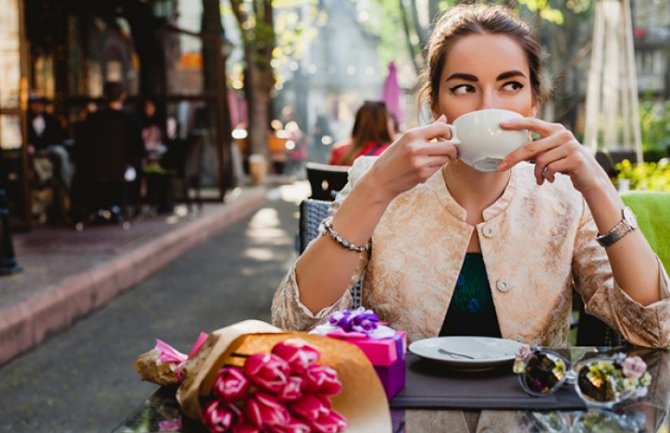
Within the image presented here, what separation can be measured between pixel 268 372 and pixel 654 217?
1.88 metres

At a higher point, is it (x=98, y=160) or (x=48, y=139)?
(x=48, y=139)

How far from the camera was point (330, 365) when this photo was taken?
5.23 feet

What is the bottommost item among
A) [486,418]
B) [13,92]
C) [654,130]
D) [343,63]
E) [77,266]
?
[77,266]

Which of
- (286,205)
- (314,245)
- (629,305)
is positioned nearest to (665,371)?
(629,305)

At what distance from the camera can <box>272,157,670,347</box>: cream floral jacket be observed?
2.42 meters

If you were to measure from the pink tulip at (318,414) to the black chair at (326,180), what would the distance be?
3683 mm

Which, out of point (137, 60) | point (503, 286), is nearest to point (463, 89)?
point (503, 286)

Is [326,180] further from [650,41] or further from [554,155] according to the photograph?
[650,41]

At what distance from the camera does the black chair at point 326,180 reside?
17.3ft

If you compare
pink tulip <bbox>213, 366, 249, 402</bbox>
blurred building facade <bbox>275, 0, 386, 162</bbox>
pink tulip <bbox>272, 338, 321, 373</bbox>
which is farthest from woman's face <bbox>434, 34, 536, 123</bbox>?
blurred building facade <bbox>275, 0, 386, 162</bbox>

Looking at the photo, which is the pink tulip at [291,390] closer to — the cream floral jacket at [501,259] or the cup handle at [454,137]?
the cup handle at [454,137]

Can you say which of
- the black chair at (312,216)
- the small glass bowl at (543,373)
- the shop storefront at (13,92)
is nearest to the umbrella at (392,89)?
the shop storefront at (13,92)

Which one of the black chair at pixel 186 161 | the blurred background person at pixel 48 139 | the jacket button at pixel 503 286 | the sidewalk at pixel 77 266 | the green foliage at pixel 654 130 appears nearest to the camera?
the jacket button at pixel 503 286

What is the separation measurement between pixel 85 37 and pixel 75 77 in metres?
0.92
